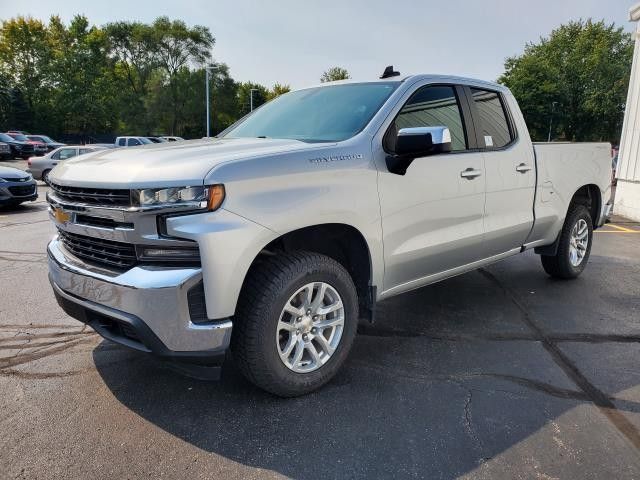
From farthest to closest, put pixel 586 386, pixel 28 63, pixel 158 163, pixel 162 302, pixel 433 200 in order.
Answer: pixel 28 63 → pixel 433 200 → pixel 586 386 → pixel 158 163 → pixel 162 302

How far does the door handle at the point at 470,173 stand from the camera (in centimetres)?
376

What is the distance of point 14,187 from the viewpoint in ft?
35.7

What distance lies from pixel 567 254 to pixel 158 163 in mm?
4543

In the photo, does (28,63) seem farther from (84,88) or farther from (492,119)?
(492,119)

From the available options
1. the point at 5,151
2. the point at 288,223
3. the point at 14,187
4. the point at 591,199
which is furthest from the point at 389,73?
the point at 5,151

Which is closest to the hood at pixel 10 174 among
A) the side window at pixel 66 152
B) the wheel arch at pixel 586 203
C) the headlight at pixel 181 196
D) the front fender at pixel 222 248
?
the side window at pixel 66 152

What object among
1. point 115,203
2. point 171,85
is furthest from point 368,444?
point 171,85

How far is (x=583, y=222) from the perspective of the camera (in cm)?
555

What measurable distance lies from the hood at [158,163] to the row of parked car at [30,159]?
55 centimetres

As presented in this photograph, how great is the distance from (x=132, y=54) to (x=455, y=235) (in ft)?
197

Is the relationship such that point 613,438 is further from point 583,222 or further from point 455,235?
point 583,222

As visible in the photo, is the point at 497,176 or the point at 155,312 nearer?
the point at 155,312

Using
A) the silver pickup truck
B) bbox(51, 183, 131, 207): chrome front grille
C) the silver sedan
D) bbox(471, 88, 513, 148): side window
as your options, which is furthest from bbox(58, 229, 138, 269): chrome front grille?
the silver sedan

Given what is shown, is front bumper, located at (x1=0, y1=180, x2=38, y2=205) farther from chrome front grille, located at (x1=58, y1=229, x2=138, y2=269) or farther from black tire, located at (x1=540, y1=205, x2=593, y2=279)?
black tire, located at (x1=540, y1=205, x2=593, y2=279)
